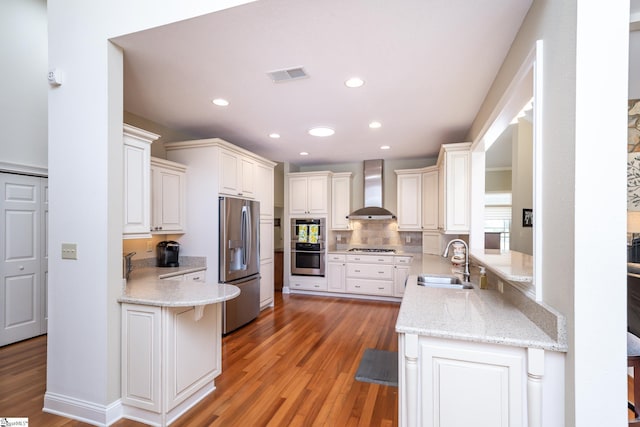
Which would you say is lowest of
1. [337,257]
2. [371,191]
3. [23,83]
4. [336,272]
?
[336,272]

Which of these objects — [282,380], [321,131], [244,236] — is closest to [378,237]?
[321,131]

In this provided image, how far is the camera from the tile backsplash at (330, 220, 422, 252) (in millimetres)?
5746

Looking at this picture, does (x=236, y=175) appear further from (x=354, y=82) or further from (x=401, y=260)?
(x=401, y=260)

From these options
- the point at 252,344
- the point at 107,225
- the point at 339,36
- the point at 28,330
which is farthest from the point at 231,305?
the point at 339,36

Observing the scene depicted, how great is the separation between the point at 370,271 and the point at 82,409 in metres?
4.19

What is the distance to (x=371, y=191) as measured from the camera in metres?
5.84

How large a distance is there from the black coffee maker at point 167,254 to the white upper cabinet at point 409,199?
370 centimetres

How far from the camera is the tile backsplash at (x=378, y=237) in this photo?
5.75 m

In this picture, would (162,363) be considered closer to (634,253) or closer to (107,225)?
(107,225)

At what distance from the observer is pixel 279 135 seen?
13.9ft

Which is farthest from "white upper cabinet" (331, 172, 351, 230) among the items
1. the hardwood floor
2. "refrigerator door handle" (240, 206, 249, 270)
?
"refrigerator door handle" (240, 206, 249, 270)

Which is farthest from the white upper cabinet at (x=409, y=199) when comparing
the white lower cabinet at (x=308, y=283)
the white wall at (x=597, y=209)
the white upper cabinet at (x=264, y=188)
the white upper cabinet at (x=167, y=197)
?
the white wall at (x=597, y=209)

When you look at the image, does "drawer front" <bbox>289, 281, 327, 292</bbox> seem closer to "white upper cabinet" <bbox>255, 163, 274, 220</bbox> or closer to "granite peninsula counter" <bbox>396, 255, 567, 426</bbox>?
"white upper cabinet" <bbox>255, 163, 274, 220</bbox>

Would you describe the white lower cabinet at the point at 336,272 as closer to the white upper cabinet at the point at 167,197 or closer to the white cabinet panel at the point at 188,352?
the white upper cabinet at the point at 167,197
